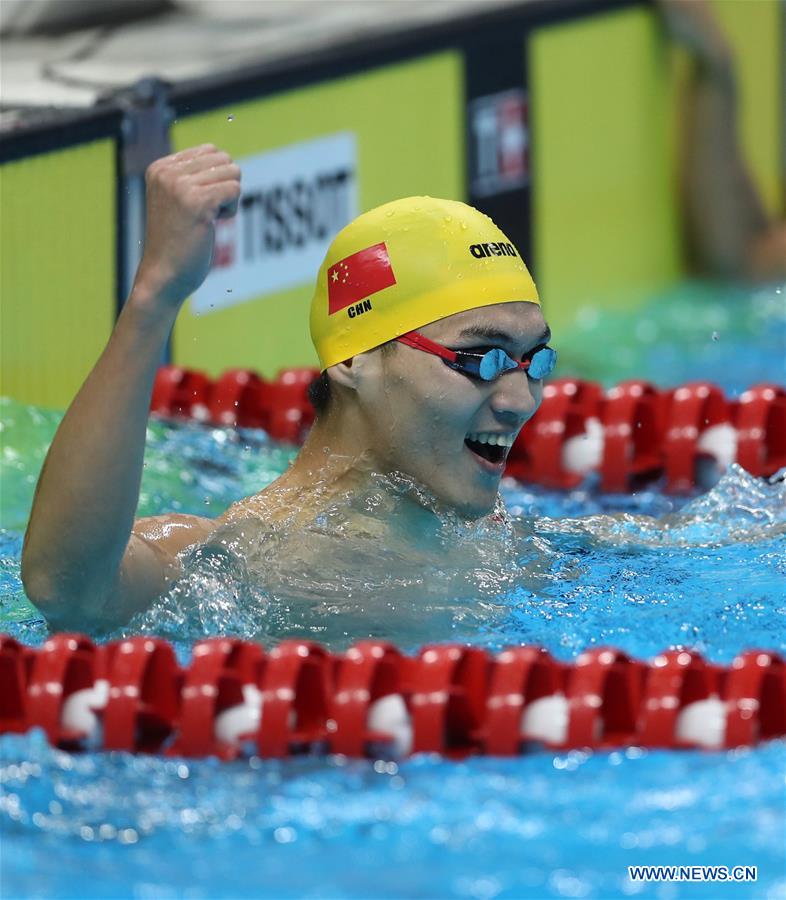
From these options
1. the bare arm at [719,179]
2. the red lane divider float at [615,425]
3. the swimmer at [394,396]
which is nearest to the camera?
the swimmer at [394,396]

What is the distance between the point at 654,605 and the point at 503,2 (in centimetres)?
303

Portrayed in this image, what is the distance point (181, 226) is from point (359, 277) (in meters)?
0.63

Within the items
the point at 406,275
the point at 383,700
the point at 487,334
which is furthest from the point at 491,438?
the point at 383,700

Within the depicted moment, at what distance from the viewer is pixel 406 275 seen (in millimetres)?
2838

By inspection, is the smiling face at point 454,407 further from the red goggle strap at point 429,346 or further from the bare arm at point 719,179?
the bare arm at point 719,179

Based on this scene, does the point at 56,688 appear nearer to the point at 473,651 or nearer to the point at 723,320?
the point at 473,651

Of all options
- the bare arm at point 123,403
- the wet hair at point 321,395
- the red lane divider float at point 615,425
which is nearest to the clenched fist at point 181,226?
the bare arm at point 123,403

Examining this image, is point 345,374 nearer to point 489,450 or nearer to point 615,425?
point 489,450

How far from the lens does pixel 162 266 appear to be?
229cm

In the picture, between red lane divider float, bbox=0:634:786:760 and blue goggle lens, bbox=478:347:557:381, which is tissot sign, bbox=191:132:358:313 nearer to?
blue goggle lens, bbox=478:347:557:381

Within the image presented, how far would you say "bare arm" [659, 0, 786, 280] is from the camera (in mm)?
6273

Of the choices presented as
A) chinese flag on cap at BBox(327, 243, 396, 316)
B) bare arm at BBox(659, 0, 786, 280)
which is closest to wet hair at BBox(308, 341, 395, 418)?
chinese flag on cap at BBox(327, 243, 396, 316)

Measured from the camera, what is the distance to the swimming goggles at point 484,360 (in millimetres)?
2711

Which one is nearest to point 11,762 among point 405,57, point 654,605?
point 654,605
